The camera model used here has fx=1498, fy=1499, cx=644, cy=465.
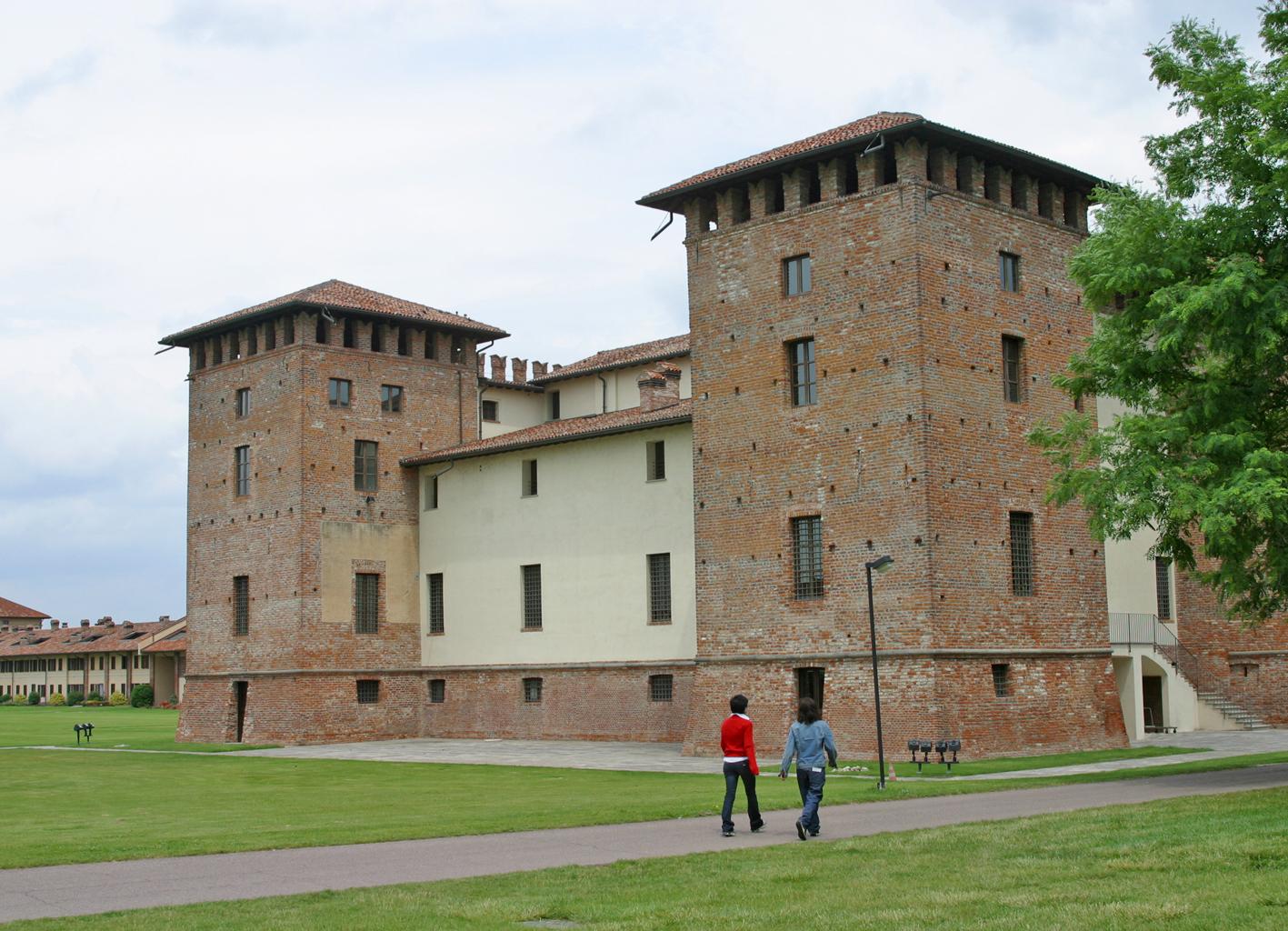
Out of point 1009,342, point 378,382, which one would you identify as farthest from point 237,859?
point 378,382

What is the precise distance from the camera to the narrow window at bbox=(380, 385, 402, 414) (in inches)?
1811

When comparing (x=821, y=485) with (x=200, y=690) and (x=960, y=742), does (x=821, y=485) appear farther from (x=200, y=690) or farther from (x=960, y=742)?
(x=200, y=690)

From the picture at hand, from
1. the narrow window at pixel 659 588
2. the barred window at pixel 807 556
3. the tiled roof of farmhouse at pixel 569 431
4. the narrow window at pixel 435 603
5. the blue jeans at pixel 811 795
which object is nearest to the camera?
the blue jeans at pixel 811 795

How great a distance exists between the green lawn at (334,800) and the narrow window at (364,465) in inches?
501

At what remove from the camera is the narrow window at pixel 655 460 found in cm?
3938

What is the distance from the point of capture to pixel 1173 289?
71.7 ft

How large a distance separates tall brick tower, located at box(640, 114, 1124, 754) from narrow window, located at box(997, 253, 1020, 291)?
0.06 meters

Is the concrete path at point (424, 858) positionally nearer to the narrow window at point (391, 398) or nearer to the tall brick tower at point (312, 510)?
Answer: the tall brick tower at point (312, 510)

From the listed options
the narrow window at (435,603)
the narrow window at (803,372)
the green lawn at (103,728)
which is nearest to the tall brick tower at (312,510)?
the narrow window at (435,603)

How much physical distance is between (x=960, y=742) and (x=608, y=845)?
50.1ft

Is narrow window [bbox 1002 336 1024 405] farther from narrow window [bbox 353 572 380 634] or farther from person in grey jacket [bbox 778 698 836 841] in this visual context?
narrow window [bbox 353 572 380 634]

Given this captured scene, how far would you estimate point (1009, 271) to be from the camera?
33.3 meters

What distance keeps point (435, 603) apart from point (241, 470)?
23.9ft

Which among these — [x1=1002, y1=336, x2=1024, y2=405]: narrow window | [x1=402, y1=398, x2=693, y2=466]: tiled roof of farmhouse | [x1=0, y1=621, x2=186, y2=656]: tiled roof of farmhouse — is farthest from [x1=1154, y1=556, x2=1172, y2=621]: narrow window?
[x1=0, y1=621, x2=186, y2=656]: tiled roof of farmhouse
